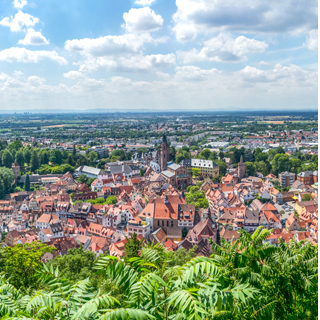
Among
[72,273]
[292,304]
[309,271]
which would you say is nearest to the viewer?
[292,304]

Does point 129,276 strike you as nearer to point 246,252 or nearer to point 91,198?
point 246,252


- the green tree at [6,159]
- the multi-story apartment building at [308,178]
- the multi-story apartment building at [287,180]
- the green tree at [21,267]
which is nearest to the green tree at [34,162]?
the green tree at [6,159]

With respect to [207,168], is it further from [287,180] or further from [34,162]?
[34,162]

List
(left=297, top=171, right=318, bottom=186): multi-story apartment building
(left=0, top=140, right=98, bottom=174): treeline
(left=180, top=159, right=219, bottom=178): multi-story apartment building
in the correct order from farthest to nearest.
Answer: (left=0, top=140, right=98, bottom=174): treeline < (left=180, top=159, right=219, bottom=178): multi-story apartment building < (left=297, top=171, right=318, bottom=186): multi-story apartment building

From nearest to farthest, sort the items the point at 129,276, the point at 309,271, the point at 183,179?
the point at 129,276
the point at 309,271
the point at 183,179

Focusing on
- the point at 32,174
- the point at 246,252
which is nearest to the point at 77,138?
the point at 32,174

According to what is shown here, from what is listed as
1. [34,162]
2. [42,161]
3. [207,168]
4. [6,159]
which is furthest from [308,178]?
[6,159]

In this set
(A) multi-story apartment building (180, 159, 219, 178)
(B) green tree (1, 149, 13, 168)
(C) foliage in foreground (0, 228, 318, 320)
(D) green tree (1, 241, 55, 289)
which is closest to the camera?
(C) foliage in foreground (0, 228, 318, 320)

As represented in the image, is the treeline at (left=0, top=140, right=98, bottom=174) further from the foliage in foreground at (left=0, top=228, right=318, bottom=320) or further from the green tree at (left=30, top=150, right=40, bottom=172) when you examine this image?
the foliage in foreground at (left=0, top=228, right=318, bottom=320)

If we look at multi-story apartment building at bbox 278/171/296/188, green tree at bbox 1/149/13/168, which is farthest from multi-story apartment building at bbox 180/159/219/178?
green tree at bbox 1/149/13/168
